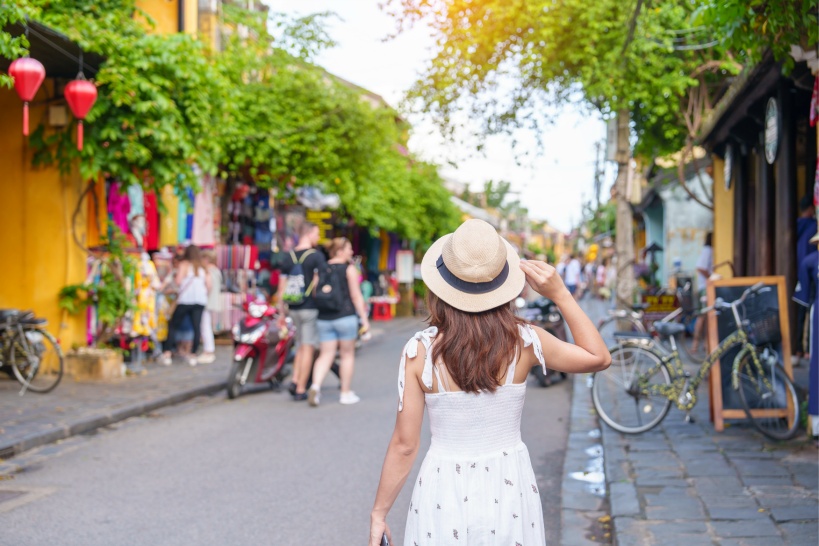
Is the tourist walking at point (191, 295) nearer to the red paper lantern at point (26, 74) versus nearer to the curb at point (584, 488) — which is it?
the red paper lantern at point (26, 74)

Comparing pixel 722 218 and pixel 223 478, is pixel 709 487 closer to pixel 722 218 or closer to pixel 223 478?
pixel 223 478

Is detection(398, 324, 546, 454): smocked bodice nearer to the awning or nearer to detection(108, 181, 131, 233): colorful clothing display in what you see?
the awning

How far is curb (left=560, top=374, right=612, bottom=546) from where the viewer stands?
199 inches

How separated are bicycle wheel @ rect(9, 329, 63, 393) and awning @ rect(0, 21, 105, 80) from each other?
2.98 m

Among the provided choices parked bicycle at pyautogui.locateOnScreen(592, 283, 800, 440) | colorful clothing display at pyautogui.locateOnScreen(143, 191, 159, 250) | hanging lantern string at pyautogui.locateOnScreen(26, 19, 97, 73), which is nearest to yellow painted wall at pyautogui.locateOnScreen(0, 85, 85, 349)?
hanging lantern string at pyautogui.locateOnScreen(26, 19, 97, 73)

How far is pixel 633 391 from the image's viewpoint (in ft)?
24.6

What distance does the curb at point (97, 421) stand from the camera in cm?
722

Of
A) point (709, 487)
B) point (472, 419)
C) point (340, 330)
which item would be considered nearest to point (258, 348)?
point (340, 330)

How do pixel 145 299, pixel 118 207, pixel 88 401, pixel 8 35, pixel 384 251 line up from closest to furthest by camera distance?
pixel 8 35 < pixel 88 401 < pixel 145 299 < pixel 118 207 < pixel 384 251

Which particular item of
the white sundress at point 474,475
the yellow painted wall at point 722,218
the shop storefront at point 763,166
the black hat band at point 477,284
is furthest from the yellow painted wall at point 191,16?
the white sundress at point 474,475

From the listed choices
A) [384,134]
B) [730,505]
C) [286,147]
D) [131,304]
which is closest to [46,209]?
[131,304]

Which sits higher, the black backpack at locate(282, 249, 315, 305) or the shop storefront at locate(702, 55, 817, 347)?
the shop storefront at locate(702, 55, 817, 347)

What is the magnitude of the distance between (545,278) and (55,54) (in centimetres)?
858

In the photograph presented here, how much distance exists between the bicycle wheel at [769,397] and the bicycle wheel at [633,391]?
63 centimetres
